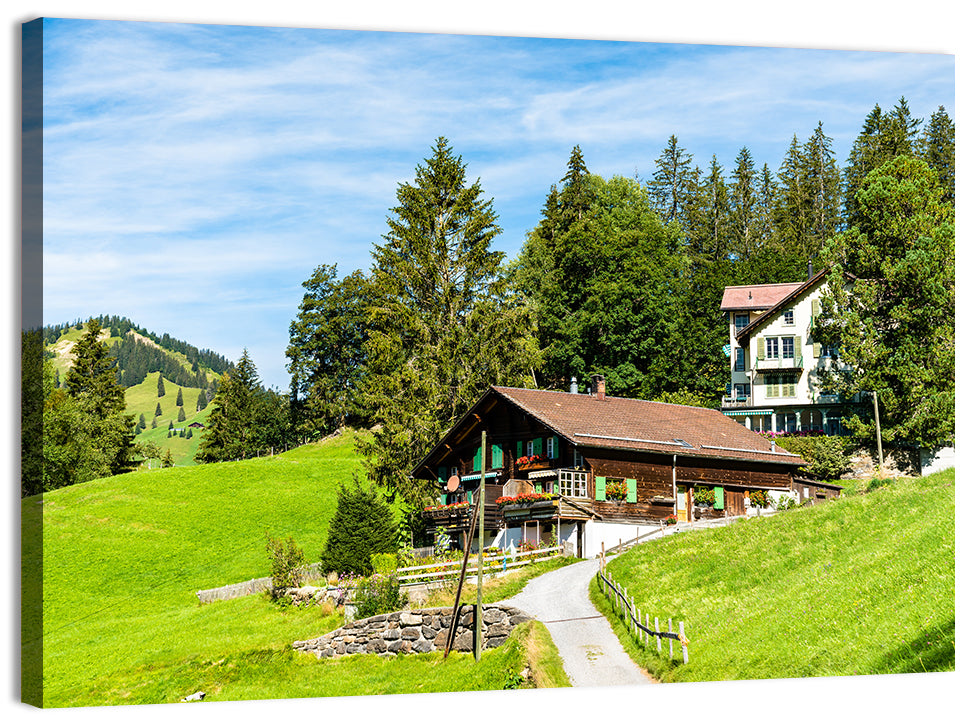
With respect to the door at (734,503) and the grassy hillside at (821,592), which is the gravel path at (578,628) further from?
the door at (734,503)

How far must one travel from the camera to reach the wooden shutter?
2745cm

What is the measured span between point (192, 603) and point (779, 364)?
84.2 feet

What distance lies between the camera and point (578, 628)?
55.5 feet

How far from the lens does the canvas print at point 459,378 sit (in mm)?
13906

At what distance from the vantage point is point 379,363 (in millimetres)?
30891

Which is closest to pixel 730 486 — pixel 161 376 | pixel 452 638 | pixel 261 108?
pixel 452 638

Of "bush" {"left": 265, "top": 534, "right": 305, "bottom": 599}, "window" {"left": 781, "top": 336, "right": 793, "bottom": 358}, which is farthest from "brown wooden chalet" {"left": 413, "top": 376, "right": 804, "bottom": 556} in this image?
"window" {"left": 781, "top": 336, "right": 793, "bottom": 358}

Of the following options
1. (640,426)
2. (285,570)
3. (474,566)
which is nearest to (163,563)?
(285,570)

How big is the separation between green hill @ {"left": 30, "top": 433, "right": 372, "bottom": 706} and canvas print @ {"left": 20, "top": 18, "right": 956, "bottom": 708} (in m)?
0.16

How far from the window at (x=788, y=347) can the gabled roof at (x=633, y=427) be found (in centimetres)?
1109

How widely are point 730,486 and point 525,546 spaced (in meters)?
7.03

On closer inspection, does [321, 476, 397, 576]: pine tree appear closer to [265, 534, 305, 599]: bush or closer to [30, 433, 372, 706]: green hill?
[265, 534, 305, 599]: bush

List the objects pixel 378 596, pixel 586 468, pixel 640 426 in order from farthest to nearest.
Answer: pixel 640 426 < pixel 586 468 < pixel 378 596

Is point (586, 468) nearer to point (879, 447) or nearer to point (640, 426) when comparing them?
point (640, 426)
